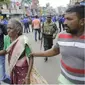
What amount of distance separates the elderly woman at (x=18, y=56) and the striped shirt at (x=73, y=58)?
835mm

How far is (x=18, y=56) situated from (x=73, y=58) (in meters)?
1.10

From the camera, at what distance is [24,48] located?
3.33 m

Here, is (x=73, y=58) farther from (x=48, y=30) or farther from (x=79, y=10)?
(x=48, y=30)

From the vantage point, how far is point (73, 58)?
7.76 ft

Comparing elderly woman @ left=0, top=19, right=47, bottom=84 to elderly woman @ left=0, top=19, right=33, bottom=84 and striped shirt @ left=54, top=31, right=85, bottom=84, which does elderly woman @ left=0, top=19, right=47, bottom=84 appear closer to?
elderly woman @ left=0, top=19, right=33, bottom=84

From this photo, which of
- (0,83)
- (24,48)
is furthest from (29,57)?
(0,83)

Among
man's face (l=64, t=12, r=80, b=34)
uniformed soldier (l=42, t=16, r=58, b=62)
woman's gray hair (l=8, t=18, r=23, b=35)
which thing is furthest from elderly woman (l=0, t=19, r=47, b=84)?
uniformed soldier (l=42, t=16, r=58, b=62)

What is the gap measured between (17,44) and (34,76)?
17.0 inches

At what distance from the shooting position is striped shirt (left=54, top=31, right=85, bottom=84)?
2.34 meters

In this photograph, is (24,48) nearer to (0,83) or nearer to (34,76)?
(34,76)

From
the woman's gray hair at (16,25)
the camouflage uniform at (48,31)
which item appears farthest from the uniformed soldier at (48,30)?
the woman's gray hair at (16,25)

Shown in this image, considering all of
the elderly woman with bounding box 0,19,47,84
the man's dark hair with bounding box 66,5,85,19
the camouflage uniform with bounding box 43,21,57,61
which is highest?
the man's dark hair with bounding box 66,5,85,19

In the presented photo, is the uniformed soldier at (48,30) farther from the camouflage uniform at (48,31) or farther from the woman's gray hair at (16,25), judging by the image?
the woman's gray hair at (16,25)

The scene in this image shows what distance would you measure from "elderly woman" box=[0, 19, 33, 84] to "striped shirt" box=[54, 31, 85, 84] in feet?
2.74
